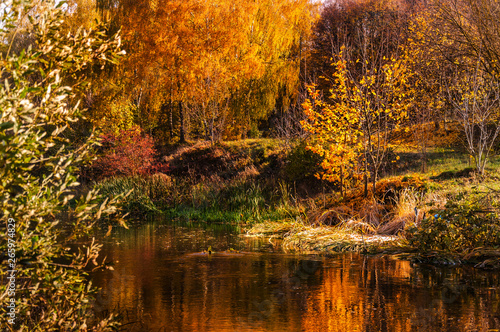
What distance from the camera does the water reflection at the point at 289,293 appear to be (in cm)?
649

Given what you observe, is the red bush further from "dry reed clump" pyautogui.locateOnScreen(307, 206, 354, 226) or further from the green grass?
"dry reed clump" pyautogui.locateOnScreen(307, 206, 354, 226)

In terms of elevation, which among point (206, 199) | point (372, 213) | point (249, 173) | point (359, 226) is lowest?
point (359, 226)

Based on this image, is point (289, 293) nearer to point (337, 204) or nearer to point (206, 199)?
point (337, 204)

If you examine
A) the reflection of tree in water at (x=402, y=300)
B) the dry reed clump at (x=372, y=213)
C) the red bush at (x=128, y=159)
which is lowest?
the reflection of tree in water at (x=402, y=300)

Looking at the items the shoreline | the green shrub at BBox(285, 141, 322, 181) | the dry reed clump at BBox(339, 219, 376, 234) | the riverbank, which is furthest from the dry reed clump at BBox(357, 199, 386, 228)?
the green shrub at BBox(285, 141, 322, 181)

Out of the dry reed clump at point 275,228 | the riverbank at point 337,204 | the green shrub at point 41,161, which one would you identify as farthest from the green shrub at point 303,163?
the green shrub at point 41,161

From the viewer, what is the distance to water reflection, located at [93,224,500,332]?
21.3 feet

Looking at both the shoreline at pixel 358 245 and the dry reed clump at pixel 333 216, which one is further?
the dry reed clump at pixel 333 216

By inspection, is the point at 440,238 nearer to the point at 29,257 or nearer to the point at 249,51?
the point at 29,257

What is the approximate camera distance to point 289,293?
8.07 metres

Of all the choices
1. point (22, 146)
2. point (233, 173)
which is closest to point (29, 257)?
point (22, 146)

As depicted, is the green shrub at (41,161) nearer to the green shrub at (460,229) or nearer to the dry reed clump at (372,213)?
the green shrub at (460,229)

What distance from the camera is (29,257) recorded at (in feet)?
14.5

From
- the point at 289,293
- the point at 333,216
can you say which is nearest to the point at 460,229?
the point at 289,293
